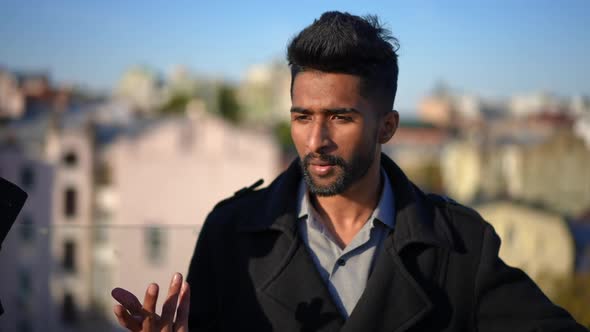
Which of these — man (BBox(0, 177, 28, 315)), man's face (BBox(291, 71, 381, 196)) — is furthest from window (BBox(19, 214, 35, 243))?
man's face (BBox(291, 71, 381, 196))

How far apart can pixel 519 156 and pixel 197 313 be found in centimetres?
3317

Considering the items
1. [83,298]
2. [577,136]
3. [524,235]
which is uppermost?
[577,136]

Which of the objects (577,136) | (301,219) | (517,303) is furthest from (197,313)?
(577,136)

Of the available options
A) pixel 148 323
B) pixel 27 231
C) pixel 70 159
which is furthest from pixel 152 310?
pixel 70 159

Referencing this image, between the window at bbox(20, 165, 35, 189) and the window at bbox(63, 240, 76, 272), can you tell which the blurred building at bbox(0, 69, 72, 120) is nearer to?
the window at bbox(20, 165, 35, 189)

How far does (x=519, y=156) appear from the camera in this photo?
33.6m

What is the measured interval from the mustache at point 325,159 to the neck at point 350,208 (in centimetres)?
15

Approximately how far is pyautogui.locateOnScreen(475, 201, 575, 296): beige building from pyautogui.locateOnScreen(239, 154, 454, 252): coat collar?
19323 millimetres

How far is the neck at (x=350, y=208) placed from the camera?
2.15m

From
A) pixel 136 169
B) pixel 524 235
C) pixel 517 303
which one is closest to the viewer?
pixel 517 303

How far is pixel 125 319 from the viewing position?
1749 millimetres

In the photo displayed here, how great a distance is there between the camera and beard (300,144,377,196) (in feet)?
6.61

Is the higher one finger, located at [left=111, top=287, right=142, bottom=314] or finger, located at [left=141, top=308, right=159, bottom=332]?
finger, located at [left=111, top=287, right=142, bottom=314]

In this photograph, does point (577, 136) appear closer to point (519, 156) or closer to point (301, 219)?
point (519, 156)
